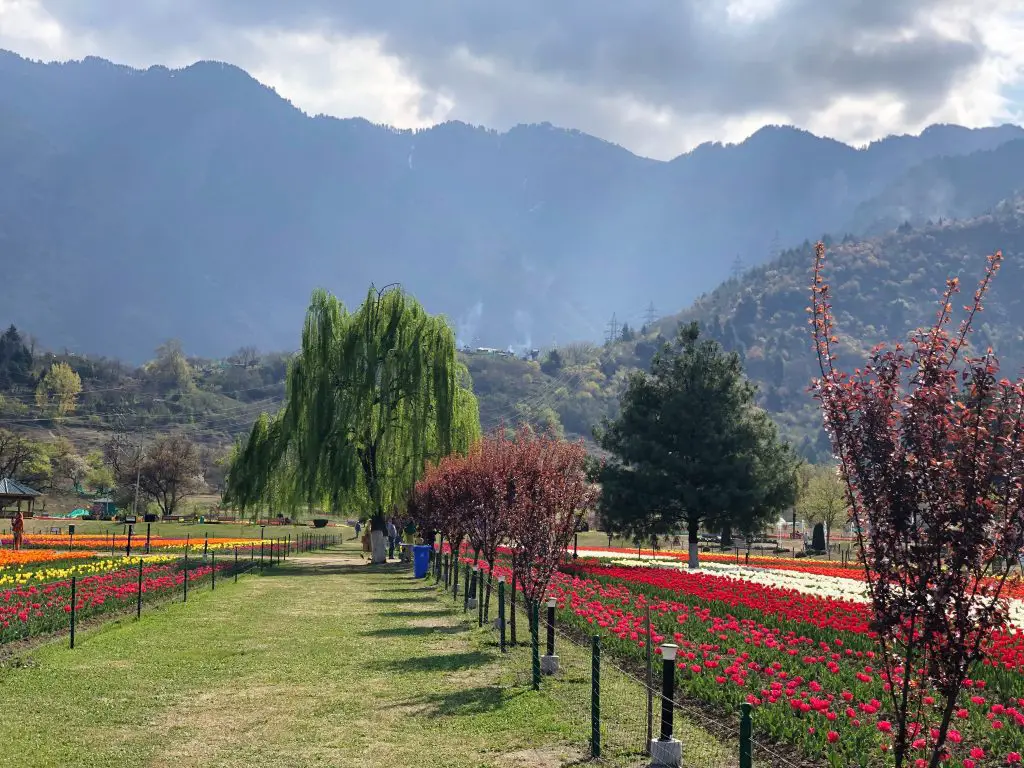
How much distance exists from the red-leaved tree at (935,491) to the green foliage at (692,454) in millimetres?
35966

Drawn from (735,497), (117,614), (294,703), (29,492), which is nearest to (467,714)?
(294,703)

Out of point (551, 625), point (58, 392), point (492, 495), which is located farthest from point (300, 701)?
point (58, 392)

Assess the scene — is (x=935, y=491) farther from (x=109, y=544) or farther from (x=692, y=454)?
(x=109, y=544)

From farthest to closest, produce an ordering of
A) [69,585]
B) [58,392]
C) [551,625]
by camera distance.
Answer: [58,392] → [69,585] → [551,625]

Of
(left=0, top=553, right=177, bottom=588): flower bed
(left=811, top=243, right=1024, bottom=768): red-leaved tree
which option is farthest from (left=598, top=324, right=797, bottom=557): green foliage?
(left=811, top=243, right=1024, bottom=768): red-leaved tree

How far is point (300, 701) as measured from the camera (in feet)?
37.8

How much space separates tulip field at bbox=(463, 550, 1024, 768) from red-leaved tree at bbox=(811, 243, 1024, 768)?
0.74 metres

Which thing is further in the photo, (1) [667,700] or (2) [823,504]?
(2) [823,504]

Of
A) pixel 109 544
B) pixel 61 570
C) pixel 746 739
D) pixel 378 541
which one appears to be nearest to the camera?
pixel 746 739

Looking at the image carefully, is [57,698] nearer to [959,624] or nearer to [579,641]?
[579,641]

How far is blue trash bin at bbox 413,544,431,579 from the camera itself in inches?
1234

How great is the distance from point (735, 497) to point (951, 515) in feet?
122

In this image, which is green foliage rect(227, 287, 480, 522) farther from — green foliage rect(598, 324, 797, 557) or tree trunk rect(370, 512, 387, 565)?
green foliage rect(598, 324, 797, 557)

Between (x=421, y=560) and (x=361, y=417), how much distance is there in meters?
7.70
